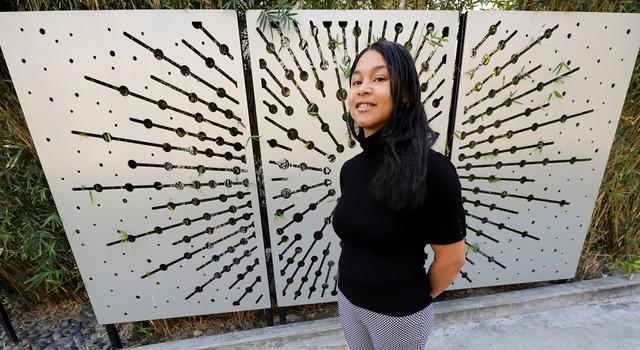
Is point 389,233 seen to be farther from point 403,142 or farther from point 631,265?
point 631,265

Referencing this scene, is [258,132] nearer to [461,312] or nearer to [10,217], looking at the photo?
[10,217]

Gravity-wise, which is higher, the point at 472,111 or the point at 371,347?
the point at 472,111

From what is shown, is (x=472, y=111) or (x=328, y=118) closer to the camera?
(x=328, y=118)

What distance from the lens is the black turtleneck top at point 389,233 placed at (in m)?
0.85

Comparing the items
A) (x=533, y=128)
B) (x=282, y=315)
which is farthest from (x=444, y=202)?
(x=282, y=315)

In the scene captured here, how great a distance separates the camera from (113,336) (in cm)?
190

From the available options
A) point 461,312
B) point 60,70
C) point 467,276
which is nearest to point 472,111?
Result: point 467,276

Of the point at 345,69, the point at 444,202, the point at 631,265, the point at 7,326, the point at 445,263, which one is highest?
the point at 345,69

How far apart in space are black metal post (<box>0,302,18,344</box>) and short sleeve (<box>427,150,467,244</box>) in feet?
8.85

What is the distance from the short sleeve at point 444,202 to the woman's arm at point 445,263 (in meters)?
0.05

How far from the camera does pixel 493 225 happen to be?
6.61 ft

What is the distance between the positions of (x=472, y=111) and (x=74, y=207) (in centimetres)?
240

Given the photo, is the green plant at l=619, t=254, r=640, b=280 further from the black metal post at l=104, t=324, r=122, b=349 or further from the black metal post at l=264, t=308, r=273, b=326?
the black metal post at l=104, t=324, r=122, b=349

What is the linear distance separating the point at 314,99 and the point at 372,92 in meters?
0.83
